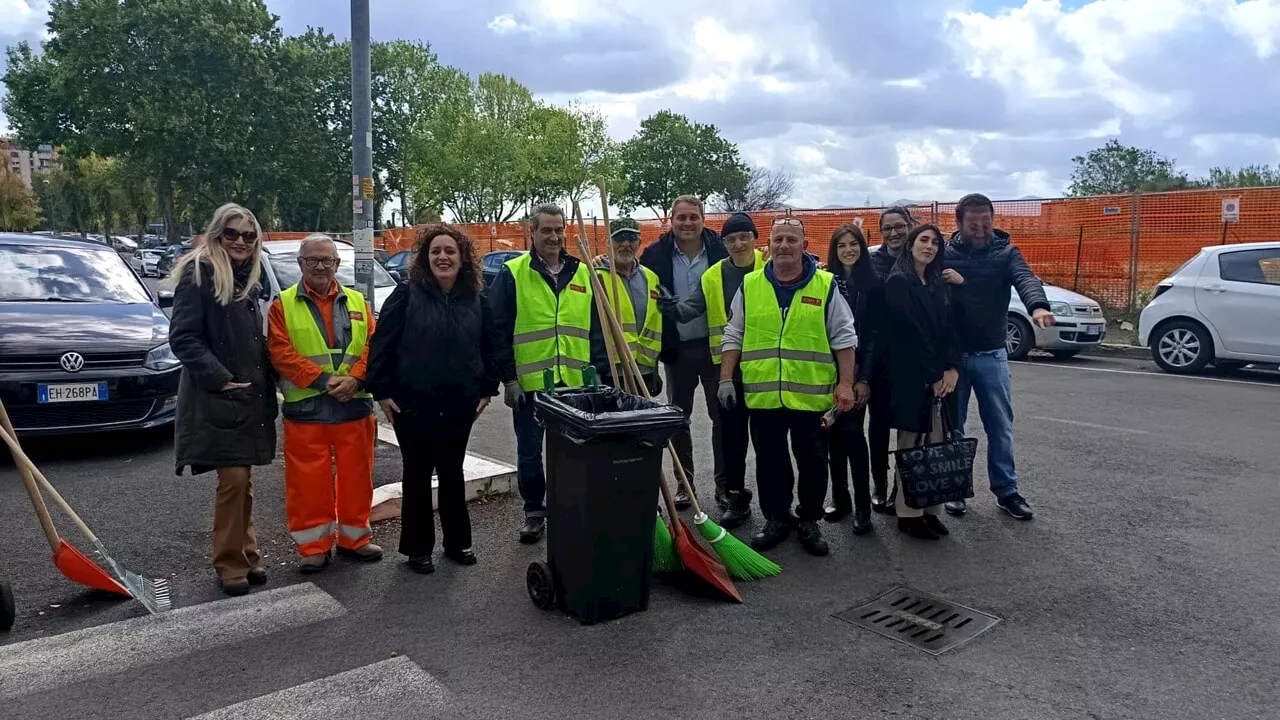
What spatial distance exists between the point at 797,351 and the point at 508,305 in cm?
154

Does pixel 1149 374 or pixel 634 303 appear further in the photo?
pixel 1149 374

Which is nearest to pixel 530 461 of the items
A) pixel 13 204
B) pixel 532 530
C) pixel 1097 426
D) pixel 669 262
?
pixel 532 530

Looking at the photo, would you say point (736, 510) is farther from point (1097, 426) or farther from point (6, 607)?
point (1097, 426)

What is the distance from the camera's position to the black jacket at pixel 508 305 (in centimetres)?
483

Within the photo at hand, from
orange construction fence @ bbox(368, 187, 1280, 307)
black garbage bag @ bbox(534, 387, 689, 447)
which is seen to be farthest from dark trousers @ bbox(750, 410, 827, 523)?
orange construction fence @ bbox(368, 187, 1280, 307)

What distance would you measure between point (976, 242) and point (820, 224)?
14672 millimetres

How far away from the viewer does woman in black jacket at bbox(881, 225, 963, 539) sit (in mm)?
5070

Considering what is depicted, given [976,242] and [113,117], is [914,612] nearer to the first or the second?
[976,242]

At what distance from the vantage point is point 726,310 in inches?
211

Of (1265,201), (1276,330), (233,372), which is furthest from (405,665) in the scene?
(1265,201)

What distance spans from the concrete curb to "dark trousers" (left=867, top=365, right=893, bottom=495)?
2308 millimetres

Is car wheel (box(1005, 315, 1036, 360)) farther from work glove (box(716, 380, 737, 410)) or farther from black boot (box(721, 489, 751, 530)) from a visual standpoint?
work glove (box(716, 380, 737, 410))

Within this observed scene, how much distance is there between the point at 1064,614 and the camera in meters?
4.07

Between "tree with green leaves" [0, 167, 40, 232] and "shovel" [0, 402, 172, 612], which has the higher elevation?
"tree with green leaves" [0, 167, 40, 232]
